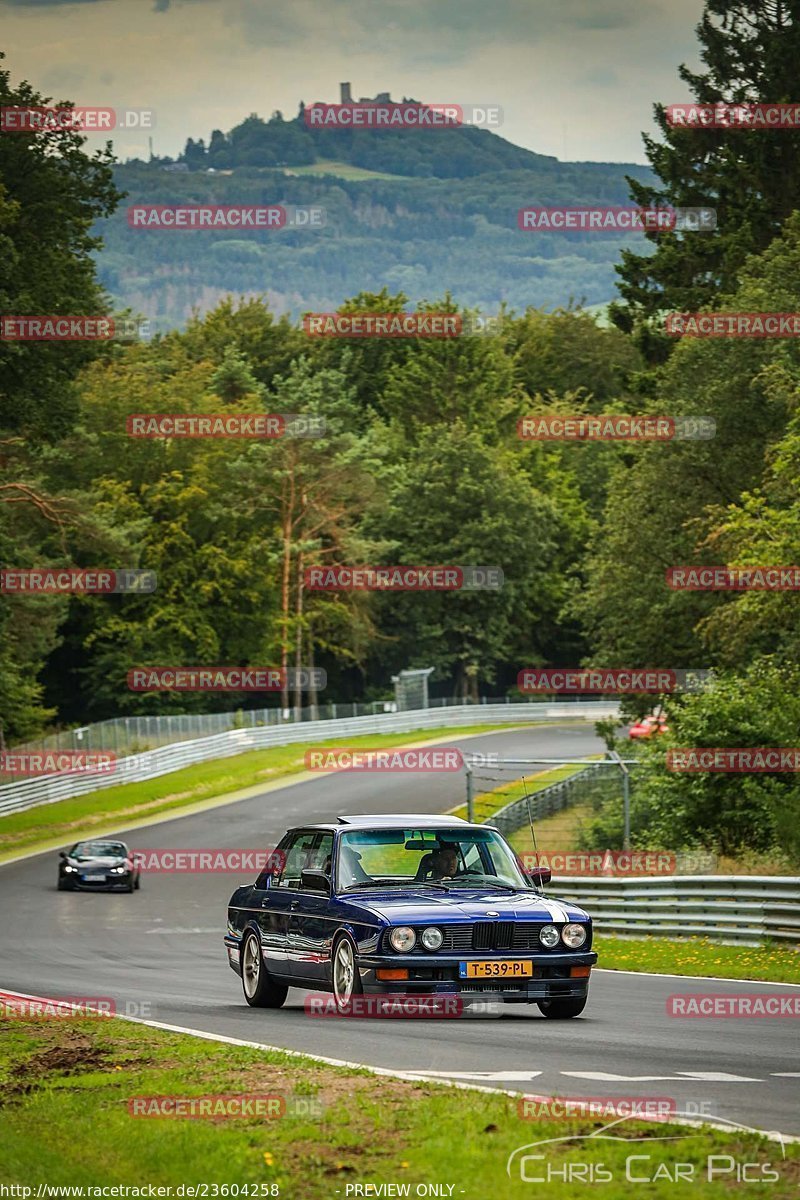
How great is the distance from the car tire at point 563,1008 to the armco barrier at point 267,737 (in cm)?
4257

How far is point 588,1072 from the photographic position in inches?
415

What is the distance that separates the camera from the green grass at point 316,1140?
7.47m

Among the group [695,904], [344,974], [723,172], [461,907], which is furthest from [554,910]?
[723,172]

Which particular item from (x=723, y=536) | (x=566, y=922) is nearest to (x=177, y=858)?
(x=723, y=536)

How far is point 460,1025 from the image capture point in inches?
542

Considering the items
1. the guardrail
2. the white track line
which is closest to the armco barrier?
the guardrail

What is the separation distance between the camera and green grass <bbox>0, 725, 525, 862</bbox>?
172ft

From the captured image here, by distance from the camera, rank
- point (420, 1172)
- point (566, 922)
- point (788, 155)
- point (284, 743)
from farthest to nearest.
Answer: point (284, 743), point (788, 155), point (566, 922), point (420, 1172)

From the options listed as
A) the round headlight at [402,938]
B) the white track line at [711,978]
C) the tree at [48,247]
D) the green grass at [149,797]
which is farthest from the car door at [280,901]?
the green grass at [149,797]

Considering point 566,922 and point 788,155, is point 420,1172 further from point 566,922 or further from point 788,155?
point 788,155

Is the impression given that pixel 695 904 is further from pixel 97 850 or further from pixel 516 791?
pixel 97 850

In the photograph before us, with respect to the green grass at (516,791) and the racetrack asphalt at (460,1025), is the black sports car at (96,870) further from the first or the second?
the green grass at (516,791)

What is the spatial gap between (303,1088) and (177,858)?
37422mm

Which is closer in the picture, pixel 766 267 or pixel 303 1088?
pixel 303 1088
